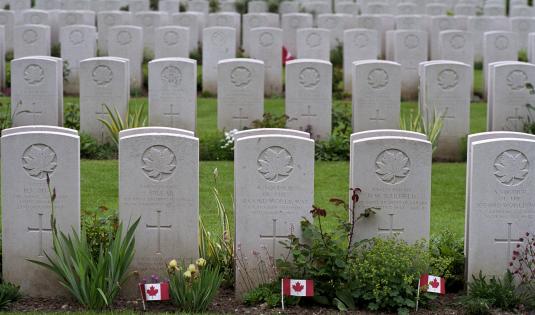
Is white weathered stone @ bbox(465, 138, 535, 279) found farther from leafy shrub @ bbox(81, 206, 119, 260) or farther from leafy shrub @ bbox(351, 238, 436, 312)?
leafy shrub @ bbox(81, 206, 119, 260)

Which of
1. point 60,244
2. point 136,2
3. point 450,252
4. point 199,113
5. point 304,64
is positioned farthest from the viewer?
point 136,2

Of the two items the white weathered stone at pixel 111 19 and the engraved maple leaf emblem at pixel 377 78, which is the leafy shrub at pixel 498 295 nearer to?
the engraved maple leaf emblem at pixel 377 78

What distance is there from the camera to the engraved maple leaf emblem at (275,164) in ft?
25.4

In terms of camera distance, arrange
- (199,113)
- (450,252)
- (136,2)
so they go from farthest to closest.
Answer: (136,2) < (199,113) < (450,252)

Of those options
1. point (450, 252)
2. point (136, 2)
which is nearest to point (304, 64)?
point (450, 252)

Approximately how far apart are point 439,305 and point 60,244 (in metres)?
2.81

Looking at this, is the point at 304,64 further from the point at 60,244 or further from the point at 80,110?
the point at 60,244

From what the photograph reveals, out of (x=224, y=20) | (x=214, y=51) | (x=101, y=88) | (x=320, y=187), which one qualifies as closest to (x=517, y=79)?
(x=320, y=187)

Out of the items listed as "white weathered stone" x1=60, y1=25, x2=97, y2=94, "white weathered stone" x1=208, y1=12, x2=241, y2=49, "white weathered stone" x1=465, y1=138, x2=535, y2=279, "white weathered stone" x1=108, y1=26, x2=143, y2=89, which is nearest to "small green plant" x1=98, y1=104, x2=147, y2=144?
"white weathered stone" x1=108, y1=26, x2=143, y2=89

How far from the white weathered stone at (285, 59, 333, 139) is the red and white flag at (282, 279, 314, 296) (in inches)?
218

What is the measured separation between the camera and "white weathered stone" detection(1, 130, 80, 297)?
7699mm

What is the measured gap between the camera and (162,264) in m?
7.89

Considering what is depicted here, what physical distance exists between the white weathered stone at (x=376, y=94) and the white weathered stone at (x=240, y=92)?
1.22 meters

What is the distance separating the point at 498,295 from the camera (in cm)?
767
